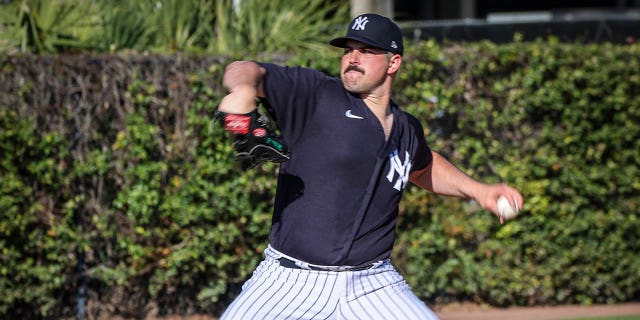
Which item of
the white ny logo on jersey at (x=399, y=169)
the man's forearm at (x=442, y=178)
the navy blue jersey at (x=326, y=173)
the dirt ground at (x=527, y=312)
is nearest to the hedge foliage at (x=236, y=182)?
the dirt ground at (x=527, y=312)

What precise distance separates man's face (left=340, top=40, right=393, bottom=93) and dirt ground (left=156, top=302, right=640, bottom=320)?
410cm

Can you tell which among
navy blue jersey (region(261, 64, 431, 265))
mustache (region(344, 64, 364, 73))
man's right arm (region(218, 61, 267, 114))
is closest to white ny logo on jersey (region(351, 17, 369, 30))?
mustache (region(344, 64, 364, 73))

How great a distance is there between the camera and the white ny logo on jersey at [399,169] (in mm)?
4219

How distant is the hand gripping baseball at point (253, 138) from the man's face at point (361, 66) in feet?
2.28

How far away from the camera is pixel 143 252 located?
7.23 metres

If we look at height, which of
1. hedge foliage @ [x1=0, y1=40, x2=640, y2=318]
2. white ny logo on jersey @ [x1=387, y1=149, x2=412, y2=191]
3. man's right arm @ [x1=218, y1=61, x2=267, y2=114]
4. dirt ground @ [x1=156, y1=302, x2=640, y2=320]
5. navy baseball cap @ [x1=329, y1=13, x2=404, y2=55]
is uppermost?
navy baseball cap @ [x1=329, y1=13, x2=404, y2=55]

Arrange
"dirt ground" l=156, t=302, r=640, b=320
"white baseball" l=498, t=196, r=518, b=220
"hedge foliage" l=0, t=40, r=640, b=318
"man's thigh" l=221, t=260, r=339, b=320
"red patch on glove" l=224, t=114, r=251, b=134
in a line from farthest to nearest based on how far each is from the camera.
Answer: "dirt ground" l=156, t=302, r=640, b=320 < "hedge foliage" l=0, t=40, r=640, b=318 < "white baseball" l=498, t=196, r=518, b=220 < "man's thigh" l=221, t=260, r=339, b=320 < "red patch on glove" l=224, t=114, r=251, b=134

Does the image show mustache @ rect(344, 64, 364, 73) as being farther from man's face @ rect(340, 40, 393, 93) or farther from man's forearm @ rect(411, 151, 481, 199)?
man's forearm @ rect(411, 151, 481, 199)

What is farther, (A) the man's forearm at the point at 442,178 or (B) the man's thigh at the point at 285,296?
(A) the man's forearm at the point at 442,178

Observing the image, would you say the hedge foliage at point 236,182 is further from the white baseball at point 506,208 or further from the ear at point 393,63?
the white baseball at point 506,208

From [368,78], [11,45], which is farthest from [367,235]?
[11,45]

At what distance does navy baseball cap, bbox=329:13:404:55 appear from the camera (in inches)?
160

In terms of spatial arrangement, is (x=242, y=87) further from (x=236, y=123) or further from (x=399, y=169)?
A: (x=399, y=169)

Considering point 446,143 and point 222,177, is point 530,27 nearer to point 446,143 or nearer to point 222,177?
point 446,143
